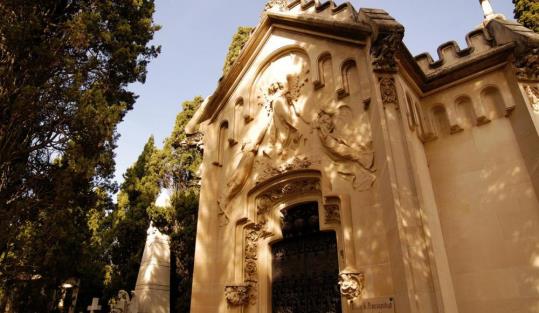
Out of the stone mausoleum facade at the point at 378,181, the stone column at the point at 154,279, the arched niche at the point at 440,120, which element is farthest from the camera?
the stone column at the point at 154,279

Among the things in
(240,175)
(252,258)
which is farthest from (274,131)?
(252,258)

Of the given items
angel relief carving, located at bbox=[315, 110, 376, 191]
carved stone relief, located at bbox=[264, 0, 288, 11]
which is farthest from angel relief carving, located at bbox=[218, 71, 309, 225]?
carved stone relief, located at bbox=[264, 0, 288, 11]

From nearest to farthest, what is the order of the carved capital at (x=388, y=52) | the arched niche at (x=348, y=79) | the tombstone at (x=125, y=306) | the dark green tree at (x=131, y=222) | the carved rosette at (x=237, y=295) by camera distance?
the carved capital at (x=388, y=52) → the carved rosette at (x=237, y=295) → the arched niche at (x=348, y=79) → the tombstone at (x=125, y=306) → the dark green tree at (x=131, y=222)

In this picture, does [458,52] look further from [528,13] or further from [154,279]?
[154,279]

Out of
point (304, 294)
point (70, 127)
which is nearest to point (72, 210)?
point (70, 127)

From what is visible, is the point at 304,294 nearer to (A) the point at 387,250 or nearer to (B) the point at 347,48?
(A) the point at 387,250

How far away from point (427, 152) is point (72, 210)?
8996mm

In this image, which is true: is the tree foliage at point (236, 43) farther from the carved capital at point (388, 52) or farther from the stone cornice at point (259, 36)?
the carved capital at point (388, 52)

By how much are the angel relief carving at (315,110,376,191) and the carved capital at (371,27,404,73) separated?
52.7 inches

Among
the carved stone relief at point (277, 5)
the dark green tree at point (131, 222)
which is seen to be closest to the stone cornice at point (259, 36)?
the carved stone relief at point (277, 5)

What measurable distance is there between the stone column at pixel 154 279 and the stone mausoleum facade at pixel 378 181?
3.55 metres

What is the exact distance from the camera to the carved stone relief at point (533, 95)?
6.81 m

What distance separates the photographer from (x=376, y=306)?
18.0ft

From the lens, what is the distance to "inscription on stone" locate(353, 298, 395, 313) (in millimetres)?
5344
